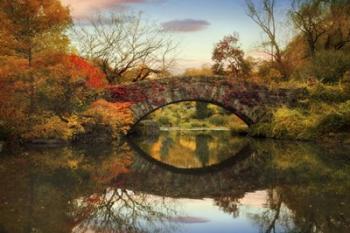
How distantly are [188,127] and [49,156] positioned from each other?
2684cm

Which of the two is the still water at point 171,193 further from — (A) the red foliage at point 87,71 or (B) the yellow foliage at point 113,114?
(A) the red foliage at point 87,71

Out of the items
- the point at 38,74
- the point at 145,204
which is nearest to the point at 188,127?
the point at 38,74

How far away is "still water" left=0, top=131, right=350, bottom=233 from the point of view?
739 centimetres

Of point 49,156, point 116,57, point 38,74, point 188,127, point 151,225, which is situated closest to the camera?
point 151,225

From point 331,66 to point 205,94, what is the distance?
19.5 feet

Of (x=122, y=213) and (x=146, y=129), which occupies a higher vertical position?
(x=122, y=213)

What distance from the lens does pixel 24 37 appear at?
18641 mm

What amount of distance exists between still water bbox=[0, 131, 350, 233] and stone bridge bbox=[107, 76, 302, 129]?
6932mm

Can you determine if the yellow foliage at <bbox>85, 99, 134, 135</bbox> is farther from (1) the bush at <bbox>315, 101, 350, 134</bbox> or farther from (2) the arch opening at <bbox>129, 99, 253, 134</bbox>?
(2) the arch opening at <bbox>129, 99, 253, 134</bbox>

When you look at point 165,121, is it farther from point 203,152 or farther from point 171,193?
point 171,193

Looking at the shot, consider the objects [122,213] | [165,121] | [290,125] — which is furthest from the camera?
[165,121]

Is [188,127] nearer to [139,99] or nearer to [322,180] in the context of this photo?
[139,99]

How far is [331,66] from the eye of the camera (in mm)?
25375

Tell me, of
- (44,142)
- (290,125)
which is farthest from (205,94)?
(44,142)
